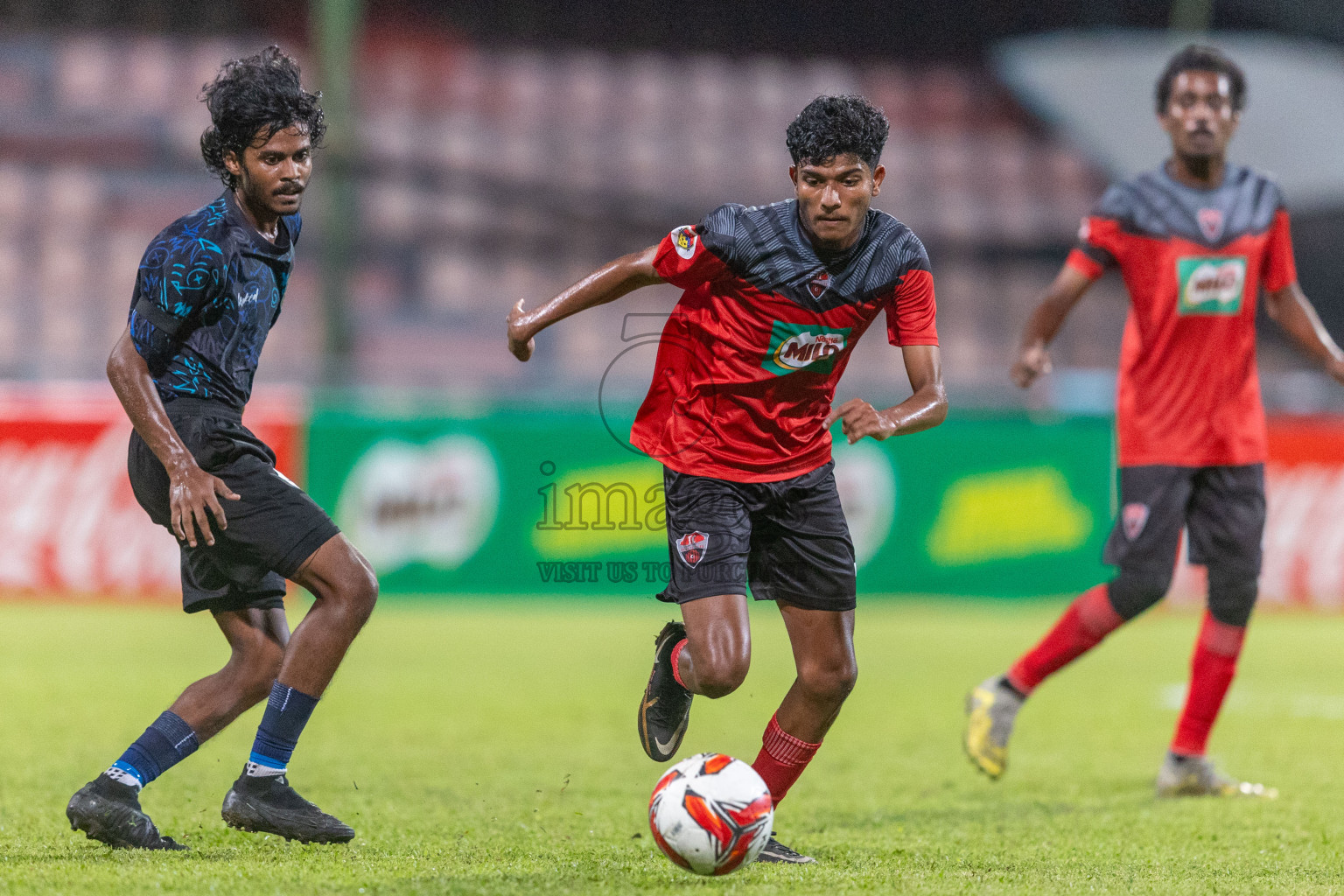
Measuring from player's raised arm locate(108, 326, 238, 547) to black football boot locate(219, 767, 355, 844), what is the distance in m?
0.64

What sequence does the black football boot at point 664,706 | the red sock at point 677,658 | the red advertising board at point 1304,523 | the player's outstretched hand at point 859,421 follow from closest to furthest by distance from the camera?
the player's outstretched hand at point 859,421 → the red sock at point 677,658 → the black football boot at point 664,706 → the red advertising board at point 1304,523

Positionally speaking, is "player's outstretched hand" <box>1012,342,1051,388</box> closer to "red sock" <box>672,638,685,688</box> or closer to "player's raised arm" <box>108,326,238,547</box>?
"red sock" <box>672,638,685,688</box>

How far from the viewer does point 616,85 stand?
18.7 metres

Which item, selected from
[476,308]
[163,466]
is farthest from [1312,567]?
[163,466]

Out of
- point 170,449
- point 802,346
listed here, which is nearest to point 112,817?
point 170,449

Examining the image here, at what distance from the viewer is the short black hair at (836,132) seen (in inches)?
143

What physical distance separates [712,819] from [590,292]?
1.33m

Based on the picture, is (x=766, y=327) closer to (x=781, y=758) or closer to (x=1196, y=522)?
(x=781, y=758)

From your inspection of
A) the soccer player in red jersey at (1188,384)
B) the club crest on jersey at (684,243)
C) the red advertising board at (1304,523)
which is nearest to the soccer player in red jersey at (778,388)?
the club crest on jersey at (684,243)

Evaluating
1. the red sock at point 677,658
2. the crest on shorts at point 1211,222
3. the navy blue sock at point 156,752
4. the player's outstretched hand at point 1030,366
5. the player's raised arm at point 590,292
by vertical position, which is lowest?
the navy blue sock at point 156,752

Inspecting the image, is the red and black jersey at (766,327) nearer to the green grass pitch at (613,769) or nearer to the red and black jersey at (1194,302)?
the green grass pitch at (613,769)

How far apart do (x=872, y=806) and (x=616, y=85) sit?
1512 cm

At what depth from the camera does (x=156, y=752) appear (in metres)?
3.85

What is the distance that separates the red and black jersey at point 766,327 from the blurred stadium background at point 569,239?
15.0ft
